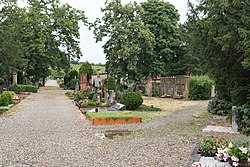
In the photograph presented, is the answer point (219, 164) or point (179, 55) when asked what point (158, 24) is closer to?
point (179, 55)

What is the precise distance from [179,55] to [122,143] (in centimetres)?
2930

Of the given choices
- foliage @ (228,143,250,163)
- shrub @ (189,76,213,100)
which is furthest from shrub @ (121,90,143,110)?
foliage @ (228,143,250,163)

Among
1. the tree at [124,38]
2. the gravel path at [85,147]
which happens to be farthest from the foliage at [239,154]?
the tree at [124,38]

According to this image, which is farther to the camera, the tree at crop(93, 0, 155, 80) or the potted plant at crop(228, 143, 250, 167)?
the tree at crop(93, 0, 155, 80)

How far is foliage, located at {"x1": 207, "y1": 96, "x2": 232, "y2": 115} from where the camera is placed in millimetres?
13898

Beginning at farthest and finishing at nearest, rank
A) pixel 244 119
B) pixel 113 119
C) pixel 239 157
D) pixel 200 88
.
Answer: pixel 200 88
pixel 113 119
pixel 244 119
pixel 239 157

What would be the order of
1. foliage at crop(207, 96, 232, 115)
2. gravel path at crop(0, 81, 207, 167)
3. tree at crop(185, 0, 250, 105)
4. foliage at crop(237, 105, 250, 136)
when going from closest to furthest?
gravel path at crop(0, 81, 207, 167), tree at crop(185, 0, 250, 105), foliage at crop(237, 105, 250, 136), foliage at crop(207, 96, 232, 115)

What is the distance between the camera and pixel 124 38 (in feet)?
102

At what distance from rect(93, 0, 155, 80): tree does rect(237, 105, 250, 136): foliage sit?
20.8 metres

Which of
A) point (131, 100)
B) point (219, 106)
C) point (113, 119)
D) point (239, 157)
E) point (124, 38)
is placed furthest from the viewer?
point (124, 38)

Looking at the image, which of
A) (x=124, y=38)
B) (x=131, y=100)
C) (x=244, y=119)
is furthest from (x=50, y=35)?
(x=244, y=119)

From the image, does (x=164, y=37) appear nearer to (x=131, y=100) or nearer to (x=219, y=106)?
(x=131, y=100)

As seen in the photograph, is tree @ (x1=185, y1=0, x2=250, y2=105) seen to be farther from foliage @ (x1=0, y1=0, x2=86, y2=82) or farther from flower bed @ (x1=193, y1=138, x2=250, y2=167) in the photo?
foliage @ (x1=0, y1=0, x2=86, y2=82)

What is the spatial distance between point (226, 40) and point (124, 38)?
A: 23.5 m
